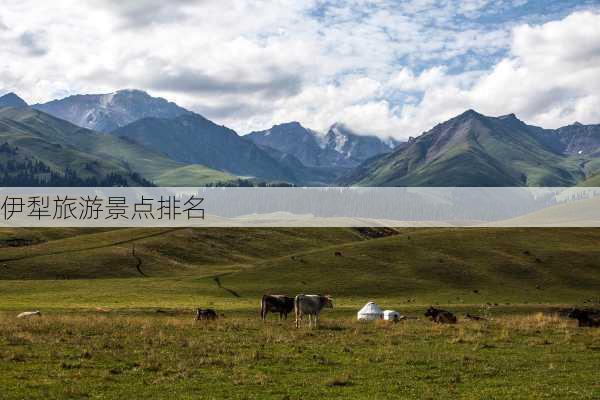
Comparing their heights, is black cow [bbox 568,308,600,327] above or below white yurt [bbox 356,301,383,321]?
above

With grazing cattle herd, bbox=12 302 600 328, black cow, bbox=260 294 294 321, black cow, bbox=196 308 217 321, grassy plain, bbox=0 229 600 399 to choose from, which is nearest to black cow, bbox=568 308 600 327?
grazing cattle herd, bbox=12 302 600 328

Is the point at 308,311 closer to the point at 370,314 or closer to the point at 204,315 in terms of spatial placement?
the point at 204,315

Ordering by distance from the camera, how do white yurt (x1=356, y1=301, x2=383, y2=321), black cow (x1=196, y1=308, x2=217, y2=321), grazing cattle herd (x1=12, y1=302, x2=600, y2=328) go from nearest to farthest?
grazing cattle herd (x1=12, y1=302, x2=600, y2=328), black cow (x1=196, y1=308, x2=217, y2=321), white yurt (x1=356, y1=301, x2=383, y2=321)

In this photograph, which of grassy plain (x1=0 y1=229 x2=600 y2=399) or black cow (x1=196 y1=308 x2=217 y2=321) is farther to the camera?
black cow (x1=196 y1=308 x2=217 y2=321)

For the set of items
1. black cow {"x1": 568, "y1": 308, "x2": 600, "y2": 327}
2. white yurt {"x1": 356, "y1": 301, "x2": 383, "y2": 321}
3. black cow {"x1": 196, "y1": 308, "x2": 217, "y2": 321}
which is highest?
black cow {"x1": 568, "y1": 308, "x2": 600, "y2": 327}

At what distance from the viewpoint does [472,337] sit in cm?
3394

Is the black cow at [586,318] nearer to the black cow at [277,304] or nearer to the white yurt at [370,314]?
Result: the white yurt at [370,314]

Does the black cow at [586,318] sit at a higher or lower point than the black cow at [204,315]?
higher

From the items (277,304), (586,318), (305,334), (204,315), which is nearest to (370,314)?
(277,304)

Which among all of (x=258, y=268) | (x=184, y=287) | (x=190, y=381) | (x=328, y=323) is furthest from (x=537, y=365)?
(x=258, y=268)

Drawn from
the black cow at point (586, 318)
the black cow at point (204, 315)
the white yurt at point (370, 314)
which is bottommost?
the white yurt at point (370, 314)

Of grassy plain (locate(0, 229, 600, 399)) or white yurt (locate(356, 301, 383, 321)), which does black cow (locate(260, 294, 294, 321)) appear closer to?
grassy plain (locate(0, 229, 600, 399))

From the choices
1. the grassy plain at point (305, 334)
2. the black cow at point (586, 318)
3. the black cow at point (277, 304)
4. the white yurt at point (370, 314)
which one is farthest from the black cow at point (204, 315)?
the black cow at point (586, 318)

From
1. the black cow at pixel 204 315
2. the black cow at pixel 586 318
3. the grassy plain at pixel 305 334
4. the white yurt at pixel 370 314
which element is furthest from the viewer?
the white yurt at pixel 370 314
